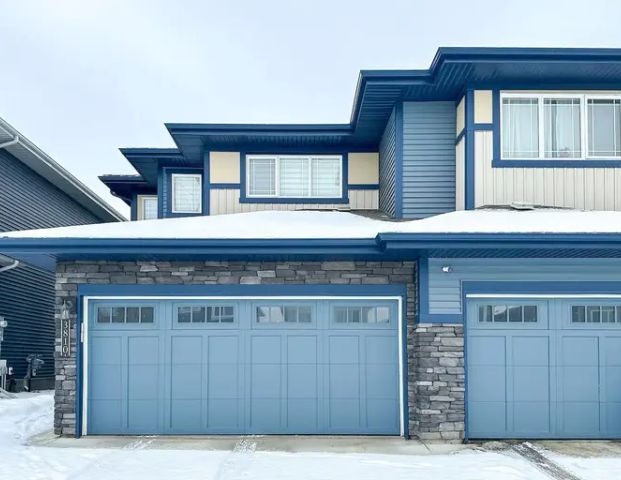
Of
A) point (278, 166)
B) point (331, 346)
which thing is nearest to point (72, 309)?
point (331, 346)

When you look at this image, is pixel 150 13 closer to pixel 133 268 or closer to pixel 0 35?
pixel 0 35

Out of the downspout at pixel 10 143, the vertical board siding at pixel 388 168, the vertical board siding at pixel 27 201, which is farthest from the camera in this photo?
the vertical board siding at pixel 27 201

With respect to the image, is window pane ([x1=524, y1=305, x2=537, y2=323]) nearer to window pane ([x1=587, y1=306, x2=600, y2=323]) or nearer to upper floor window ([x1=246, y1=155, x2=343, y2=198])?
window pane ([x1=587, y1=306, x2=600, y2=323])

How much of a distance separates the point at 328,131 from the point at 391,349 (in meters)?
5.57

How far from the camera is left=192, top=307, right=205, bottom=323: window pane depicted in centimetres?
1036

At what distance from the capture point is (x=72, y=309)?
33.7 feet

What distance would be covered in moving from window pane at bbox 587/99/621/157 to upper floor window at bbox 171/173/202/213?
9.57 meters

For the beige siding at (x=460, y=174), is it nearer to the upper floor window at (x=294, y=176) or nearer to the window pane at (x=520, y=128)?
the window pane at (x=520, y=128)

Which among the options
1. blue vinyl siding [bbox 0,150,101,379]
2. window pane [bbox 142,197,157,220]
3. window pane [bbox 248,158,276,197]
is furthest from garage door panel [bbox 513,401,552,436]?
window pane [bbox 142,197,157,220]

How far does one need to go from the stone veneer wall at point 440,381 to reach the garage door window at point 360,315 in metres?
0.71

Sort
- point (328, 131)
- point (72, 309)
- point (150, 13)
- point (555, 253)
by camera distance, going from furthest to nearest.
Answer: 1. point (150, 13)
2. point (328, 131)
3. point (72, 309)
4. point (555, 253)

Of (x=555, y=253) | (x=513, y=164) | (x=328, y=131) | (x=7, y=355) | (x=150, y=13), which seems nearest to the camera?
(x=555, y=253)

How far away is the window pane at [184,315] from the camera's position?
1036 centimetres

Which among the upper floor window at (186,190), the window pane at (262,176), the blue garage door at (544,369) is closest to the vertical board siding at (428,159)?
the blue garage door at (544,369)
